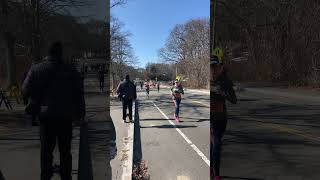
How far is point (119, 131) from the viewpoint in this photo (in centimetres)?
1152

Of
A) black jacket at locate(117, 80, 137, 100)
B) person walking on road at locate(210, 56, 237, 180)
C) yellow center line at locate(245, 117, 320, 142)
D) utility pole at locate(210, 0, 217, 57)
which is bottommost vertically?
black jacket at locate(117, 80, 137, 100)

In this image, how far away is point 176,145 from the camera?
408 inches

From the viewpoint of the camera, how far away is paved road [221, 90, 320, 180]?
12.1 feet

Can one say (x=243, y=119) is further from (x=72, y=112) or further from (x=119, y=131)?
(x=119, y=131)

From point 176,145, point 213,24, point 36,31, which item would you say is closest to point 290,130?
point 213,24

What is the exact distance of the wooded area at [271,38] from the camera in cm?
385

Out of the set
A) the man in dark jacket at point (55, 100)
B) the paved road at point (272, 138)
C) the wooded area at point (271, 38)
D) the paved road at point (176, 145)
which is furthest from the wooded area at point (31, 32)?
the paved road at point (176, 145)

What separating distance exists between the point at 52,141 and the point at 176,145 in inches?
282

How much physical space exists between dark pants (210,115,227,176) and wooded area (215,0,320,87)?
1.17 ft

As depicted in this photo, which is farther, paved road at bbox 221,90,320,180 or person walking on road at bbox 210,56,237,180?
person walking on road at bbox 210,56,237,180

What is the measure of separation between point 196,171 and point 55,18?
4.27 metres

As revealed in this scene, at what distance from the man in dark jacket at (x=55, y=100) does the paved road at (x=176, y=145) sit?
11.4 ft

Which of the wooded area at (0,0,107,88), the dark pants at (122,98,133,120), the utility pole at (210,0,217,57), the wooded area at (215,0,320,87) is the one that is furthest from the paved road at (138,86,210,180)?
the wooded area at (0,0,107,88)

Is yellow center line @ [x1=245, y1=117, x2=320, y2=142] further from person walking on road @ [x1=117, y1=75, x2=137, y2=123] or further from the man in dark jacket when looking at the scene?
person walking on road @ [x1=117, y1=75, x2=137, y2=123]
